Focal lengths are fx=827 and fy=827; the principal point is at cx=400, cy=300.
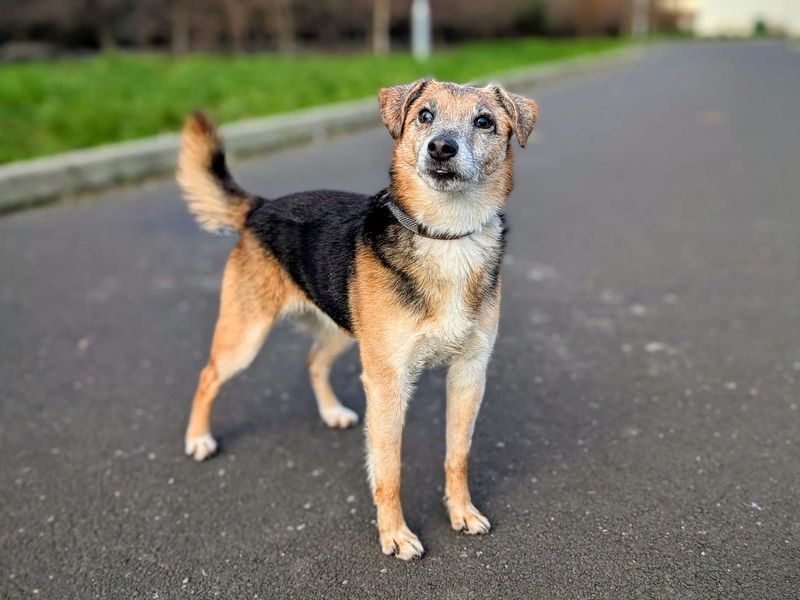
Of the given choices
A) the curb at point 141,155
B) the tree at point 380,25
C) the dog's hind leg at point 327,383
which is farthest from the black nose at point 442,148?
the tree at point 380,25

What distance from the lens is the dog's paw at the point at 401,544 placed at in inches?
113

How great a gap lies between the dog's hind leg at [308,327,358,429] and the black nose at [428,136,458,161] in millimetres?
1312

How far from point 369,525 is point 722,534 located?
127cm

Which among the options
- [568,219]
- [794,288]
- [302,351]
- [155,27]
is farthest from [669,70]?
Answer: [302,351]

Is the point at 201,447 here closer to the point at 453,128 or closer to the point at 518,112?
the point at 453,128

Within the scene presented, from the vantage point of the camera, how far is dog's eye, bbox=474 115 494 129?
117 inches

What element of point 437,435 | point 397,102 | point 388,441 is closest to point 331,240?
point 397,102

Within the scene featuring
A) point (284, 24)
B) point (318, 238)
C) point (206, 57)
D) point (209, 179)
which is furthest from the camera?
point (284, 24)

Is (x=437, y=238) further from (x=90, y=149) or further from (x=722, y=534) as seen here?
(x=90, y=149)

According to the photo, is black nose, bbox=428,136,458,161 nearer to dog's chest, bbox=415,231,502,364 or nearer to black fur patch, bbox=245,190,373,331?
dog's chest, bbox=415,231,502,364

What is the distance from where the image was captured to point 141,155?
8.58m

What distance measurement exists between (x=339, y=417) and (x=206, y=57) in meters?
19.5

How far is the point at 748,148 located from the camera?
11.2 m

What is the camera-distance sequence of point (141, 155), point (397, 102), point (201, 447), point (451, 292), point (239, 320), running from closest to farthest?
A: point (451, 292) < point (397, 102) < point (239, 320) < point (201, 447) < point (141, 155)
